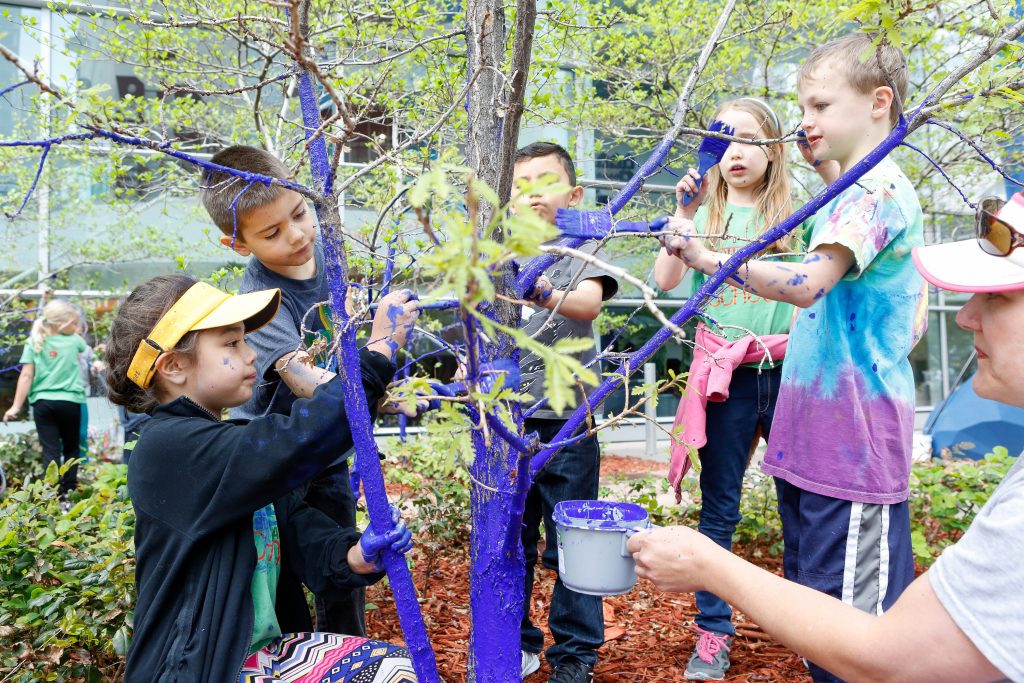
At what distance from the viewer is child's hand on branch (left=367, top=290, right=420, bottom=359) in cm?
147

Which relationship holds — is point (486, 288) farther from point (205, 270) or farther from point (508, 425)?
point (205, 270)

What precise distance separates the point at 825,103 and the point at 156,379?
1.76 metres

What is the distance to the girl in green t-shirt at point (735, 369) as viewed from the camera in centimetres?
254

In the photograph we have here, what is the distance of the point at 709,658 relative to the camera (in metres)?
2.50

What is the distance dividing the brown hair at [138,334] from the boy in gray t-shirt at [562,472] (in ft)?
2.97

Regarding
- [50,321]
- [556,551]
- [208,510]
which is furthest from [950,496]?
[50,321]

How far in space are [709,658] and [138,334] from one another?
1973 millimetres

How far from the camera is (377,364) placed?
146 centimetres

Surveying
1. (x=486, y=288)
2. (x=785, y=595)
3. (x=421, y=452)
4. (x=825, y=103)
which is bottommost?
(x=421, y=452)

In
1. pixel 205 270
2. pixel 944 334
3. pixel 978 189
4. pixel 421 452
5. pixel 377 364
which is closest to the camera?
pixel 377 364

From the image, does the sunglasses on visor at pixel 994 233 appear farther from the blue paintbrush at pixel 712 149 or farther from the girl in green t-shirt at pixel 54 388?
the girl in green t-shirt at pixel 54 388

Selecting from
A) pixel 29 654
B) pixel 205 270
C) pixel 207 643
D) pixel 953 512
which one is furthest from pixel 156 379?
pixel 205 270

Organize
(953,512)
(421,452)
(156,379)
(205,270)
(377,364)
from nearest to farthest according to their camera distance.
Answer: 1. (377,364)
2. (156,379)
3. (953,512)
4. (421,452)
5. (205,270)

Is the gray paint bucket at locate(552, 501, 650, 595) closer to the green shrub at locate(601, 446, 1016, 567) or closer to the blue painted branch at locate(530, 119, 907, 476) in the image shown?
the blue painted branch at locate(530, 119, 907, 476)
